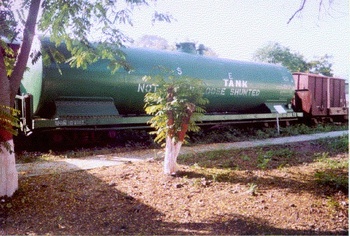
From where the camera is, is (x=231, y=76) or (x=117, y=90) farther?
(x=231, y=76)

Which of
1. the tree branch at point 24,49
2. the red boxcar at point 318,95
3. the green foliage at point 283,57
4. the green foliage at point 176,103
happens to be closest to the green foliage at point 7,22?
the tree branch at point 24,49

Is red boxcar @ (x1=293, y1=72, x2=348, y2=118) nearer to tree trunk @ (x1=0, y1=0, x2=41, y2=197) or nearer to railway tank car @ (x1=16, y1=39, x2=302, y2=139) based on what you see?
railway tank car @ (x1=16, y1=39, x2=302, y2=139)

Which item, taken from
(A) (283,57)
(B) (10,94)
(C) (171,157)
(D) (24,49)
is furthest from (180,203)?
(A) (283,57)

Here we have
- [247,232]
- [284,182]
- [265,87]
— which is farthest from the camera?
[265,87]

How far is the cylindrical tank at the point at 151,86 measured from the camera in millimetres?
8844

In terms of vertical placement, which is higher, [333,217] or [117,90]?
[117,90]

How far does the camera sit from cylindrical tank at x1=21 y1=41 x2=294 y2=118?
8.84m

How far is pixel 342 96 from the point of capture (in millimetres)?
18578

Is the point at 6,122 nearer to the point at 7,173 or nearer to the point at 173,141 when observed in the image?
the point at 7,173

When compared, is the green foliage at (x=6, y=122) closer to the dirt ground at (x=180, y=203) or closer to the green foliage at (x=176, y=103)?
the dirt ground at (x=180, y=203)

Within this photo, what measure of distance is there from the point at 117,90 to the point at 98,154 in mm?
2014

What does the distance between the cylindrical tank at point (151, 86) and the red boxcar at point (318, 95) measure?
1646 millimetres

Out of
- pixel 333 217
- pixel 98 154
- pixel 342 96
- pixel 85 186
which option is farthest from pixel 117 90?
pixel 342 96

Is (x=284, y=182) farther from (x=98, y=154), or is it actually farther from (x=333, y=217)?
(x=98, y=154)
